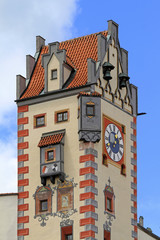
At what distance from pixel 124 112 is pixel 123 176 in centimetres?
498

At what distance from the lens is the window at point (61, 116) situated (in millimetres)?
93250

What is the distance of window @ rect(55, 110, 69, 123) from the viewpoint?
93250 millimetres

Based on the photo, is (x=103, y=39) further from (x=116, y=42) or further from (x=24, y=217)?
(x=24, y=217)

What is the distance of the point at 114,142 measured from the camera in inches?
3716

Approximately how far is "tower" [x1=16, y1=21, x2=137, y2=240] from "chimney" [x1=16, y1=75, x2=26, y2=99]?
0.31 ft

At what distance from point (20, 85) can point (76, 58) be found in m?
4.62

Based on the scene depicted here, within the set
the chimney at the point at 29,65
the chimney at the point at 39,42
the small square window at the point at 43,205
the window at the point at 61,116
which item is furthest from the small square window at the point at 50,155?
the chimney at the point at 39,42

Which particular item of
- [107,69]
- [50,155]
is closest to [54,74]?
[107,69]

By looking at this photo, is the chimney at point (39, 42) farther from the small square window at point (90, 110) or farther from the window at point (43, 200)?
the window at point (43, 200)

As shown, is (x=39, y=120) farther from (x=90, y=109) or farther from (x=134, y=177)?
(x=134, y=177)

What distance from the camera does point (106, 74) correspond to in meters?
94.7

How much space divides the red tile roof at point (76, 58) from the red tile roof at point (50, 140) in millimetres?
3855

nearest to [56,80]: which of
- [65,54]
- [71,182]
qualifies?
[65,54]

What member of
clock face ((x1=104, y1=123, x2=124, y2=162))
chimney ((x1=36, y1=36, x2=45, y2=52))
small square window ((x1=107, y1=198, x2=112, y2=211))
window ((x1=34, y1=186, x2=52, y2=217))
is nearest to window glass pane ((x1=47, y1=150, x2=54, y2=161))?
window ((x1=34, y1=186, x2=52, y2=217))
